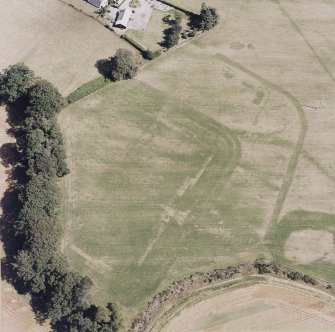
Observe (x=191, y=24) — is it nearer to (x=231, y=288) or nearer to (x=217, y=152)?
(x=217, y=152)

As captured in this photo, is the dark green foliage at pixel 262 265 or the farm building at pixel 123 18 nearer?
the dark green foliage at pixel 262 265

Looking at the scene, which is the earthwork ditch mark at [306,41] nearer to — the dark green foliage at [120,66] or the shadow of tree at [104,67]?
the dark green foliage at [120,66]

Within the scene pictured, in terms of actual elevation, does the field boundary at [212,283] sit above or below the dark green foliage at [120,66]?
below

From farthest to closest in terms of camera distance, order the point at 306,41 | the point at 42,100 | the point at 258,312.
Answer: the point at 306,41 → the point at 42,100 → the point at 258,312

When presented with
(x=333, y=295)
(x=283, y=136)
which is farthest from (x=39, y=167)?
(x=333, y=295)

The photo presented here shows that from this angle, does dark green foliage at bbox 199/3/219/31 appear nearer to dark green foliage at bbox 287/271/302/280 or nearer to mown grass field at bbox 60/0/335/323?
mown grass field at bbox 60/0/335/323

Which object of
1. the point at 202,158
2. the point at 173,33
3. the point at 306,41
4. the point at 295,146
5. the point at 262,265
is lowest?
the point at 262,265

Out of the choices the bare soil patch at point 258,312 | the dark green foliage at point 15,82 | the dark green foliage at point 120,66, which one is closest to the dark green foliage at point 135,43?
the dark green foliage at point 120,66

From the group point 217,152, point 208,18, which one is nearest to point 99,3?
point 208,18

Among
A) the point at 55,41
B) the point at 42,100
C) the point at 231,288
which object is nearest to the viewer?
the point at 231,288
